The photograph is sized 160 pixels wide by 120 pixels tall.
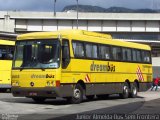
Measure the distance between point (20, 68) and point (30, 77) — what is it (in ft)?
2.24

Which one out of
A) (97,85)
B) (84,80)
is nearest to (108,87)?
(97,85)

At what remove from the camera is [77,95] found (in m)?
22.1

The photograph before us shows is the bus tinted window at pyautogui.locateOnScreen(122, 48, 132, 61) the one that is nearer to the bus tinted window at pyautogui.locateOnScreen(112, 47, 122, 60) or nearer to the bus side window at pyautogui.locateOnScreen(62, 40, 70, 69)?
the bus tinted window at pyautogui.locateOnScreen(112, 47, 122, 60)

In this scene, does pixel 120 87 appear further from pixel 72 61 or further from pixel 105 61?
pixel 72 61

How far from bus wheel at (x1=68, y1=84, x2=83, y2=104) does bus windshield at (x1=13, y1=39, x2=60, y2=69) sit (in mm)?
1875

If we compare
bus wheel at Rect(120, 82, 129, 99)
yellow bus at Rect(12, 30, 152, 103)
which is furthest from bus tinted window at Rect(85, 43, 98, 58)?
bus wheel at Rect(120, 82, 129, 99)

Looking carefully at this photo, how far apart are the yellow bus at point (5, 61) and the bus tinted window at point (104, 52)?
7.34 metres

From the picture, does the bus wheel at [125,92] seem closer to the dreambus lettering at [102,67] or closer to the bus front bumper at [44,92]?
the dreambus lettering at [102,67]

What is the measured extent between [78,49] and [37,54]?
2.14 meters

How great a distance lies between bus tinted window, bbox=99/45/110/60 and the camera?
80.6 ft

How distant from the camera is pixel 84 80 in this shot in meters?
22.8

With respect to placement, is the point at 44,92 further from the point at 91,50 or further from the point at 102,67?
the point at 102,67

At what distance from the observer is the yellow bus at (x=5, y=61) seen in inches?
1171

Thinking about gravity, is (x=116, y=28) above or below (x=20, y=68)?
above
